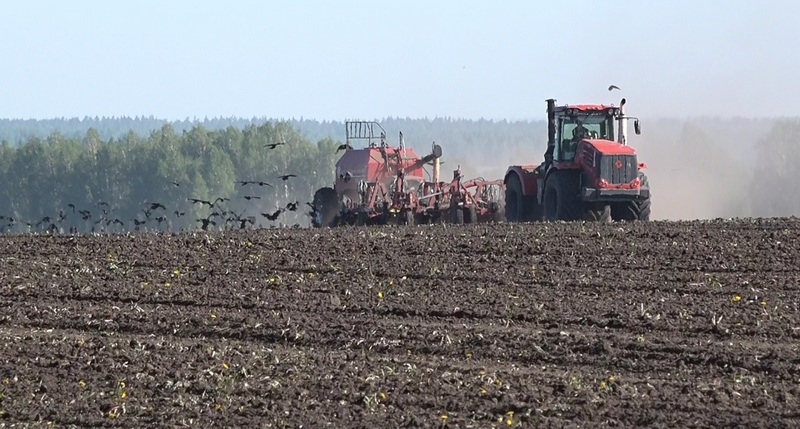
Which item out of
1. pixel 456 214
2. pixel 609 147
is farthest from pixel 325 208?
pixel 609 147

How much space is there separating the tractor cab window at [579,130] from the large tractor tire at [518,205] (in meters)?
1.41

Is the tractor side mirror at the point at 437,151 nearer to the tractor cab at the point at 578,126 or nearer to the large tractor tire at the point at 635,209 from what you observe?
the tractor cab at the point at 578,126

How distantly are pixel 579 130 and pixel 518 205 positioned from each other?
6.64 feet

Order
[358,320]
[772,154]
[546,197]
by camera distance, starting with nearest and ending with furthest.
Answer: [358,320] < [546,197] < [772,154]

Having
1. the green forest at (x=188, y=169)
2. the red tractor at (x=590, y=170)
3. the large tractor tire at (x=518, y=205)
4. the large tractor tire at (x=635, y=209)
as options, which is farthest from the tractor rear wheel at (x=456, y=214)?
the green forest at (x=188, y=169)

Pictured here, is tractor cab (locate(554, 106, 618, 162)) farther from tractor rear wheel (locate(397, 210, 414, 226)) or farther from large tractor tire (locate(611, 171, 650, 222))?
tractor rear wheel (locate(397, 210, 414, 226))

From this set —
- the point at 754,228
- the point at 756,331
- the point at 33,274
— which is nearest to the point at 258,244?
the point at 33,274

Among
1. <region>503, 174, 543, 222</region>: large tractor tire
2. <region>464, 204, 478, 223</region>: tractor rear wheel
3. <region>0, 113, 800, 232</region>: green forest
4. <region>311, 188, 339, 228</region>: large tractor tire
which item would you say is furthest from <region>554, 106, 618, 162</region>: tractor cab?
<region>0, 113, 800, 232</region>: green forest

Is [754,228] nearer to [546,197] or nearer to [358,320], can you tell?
[546,197]

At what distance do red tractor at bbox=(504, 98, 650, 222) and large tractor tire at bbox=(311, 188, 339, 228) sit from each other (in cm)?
607

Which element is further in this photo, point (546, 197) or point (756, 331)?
point (546, 197)

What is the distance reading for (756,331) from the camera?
36.1 feet

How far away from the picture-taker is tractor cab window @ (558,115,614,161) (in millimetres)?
22750

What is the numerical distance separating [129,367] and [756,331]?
16.4 ft
